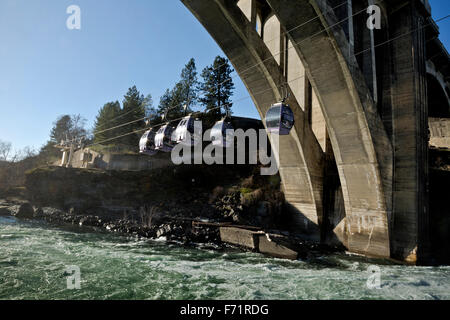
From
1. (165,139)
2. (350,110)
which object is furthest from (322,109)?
(165,139)

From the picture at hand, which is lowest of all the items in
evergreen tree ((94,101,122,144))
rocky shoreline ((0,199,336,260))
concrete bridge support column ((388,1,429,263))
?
rocky shoreline ((0,199,336,260))

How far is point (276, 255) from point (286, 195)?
5.80 meters

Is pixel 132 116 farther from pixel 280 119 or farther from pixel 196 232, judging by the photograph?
pixel 280 119

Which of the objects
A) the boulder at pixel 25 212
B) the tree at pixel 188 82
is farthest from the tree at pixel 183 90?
the boulder at pixel 25 212

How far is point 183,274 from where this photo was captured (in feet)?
23.3

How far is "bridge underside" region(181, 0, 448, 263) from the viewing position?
10211 millimetres

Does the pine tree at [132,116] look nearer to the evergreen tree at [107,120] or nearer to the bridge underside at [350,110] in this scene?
the evergreen tree at [107,120]

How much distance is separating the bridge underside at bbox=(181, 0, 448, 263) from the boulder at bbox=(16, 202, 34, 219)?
63.2ft

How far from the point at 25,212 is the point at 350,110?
23.7m

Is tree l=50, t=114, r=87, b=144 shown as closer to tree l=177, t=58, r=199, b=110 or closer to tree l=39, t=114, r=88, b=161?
tree l=39, t=114, r=88, b=161

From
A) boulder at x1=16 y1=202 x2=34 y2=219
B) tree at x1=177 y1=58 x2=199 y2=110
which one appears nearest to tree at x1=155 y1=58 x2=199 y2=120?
tree at x1=177 y1=58 x2=199 y2=110

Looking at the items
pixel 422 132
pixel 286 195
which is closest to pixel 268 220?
pixel 286 195

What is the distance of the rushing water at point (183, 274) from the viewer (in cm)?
565

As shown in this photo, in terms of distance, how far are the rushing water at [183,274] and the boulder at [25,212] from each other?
9.38 metres
